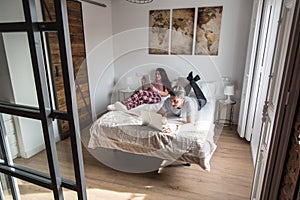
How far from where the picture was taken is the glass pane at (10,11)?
78cm

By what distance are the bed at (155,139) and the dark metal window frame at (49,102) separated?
1169 millimetres

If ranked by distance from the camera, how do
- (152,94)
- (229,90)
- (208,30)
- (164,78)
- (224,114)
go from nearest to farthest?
(152,94), (229,90), (208,30), (224,114), (164,78)

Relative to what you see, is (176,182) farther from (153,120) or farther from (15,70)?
(15,70)

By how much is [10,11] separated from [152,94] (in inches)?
90.7

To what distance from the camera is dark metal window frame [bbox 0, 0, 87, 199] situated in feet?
2.21

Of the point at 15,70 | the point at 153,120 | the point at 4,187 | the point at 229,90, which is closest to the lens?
the point at 4,187

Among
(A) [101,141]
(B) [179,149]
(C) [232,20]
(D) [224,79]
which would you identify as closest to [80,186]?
(B) [179,149]

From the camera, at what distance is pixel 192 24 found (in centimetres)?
349

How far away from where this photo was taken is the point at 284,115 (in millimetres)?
1020

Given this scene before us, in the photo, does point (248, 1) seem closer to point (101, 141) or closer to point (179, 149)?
point (179, 149)

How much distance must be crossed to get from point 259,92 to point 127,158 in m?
1.88

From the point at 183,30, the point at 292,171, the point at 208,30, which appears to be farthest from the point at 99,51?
the point at 292,171

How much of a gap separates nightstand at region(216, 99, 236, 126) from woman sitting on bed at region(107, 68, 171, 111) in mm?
976

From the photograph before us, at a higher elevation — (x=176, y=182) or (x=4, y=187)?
(x=4, y=187)
